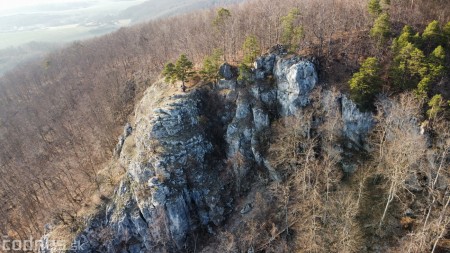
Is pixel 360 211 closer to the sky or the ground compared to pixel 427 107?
closer to the ground

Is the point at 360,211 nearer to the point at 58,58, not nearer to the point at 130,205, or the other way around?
the point at 130,205

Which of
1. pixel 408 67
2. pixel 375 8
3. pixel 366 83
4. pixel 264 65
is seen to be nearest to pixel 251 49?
pixel 264 65

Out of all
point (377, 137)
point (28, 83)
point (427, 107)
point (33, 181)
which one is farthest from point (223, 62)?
point (28, 83)

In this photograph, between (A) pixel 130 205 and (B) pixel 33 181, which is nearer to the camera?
(A) pixel 130 205

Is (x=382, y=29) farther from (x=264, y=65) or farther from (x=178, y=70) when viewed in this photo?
(x=178, y=70)

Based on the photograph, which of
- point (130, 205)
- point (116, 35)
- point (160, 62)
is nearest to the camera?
point (130, 205)

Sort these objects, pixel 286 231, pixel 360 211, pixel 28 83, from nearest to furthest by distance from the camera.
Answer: pixel 360 211, pixel 286 231, pixel 28 83
